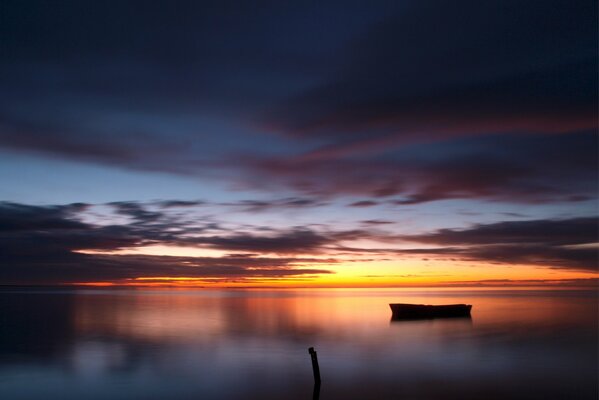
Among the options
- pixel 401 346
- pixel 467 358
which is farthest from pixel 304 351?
pixel 467 358

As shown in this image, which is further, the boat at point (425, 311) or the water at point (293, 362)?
the boat at point (425, 311)

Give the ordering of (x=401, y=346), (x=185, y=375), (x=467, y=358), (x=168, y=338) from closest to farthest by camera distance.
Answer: (x=185, y=375) → (x=467, y=358) → (x=401, y=346) → (x=168, y=338)

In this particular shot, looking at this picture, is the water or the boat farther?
the boat

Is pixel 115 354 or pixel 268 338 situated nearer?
pixel 115 354

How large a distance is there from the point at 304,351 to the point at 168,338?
14.2 m

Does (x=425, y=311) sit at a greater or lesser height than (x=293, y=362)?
greater

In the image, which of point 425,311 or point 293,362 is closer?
point 293,362

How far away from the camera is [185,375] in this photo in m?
28.5

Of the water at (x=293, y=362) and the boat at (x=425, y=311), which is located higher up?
the boat at (x=425, y=311)

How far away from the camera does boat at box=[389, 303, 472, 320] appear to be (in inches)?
2648

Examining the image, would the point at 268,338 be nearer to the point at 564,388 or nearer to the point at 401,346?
the point at 401,346

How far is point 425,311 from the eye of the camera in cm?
6919

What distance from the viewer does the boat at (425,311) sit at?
2648 inches

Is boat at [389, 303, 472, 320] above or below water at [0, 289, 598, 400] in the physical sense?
above
